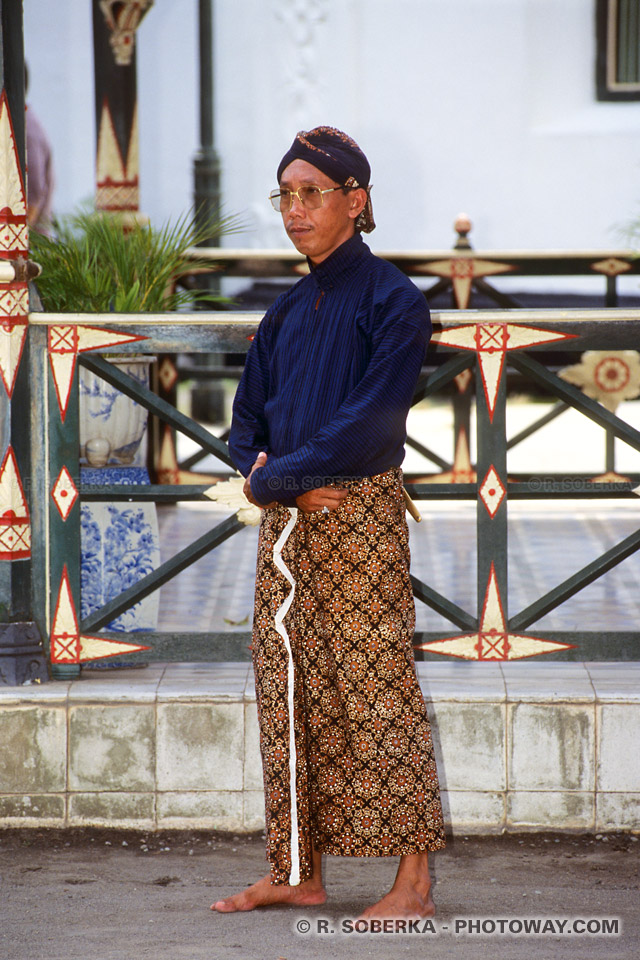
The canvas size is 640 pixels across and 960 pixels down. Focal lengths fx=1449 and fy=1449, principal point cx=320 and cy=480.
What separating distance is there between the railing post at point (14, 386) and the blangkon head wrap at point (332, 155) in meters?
1.09

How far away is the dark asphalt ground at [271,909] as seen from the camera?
3299 mm

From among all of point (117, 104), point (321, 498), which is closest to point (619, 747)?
point (321, 498)

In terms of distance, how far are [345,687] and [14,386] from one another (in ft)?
4.68

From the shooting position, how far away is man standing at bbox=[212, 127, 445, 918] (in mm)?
3301

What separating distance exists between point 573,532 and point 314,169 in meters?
3.90

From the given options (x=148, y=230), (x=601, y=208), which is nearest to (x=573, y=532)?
(x=148, y=230)

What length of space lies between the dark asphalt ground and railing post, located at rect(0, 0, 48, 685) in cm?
56

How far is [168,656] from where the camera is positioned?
427cm

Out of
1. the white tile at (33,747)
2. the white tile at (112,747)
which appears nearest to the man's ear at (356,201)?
the white tile at (112,747)

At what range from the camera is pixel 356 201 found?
3.36m

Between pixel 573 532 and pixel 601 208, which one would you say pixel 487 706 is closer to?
pixel 573 532

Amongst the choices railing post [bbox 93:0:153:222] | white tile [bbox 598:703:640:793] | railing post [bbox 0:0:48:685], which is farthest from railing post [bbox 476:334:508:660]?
railing post [bbox 93:0:153:222]

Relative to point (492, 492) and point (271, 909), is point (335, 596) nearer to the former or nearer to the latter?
point (271, 909)

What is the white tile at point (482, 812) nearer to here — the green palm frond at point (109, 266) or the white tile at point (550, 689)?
the white tile at point (550, 689)
